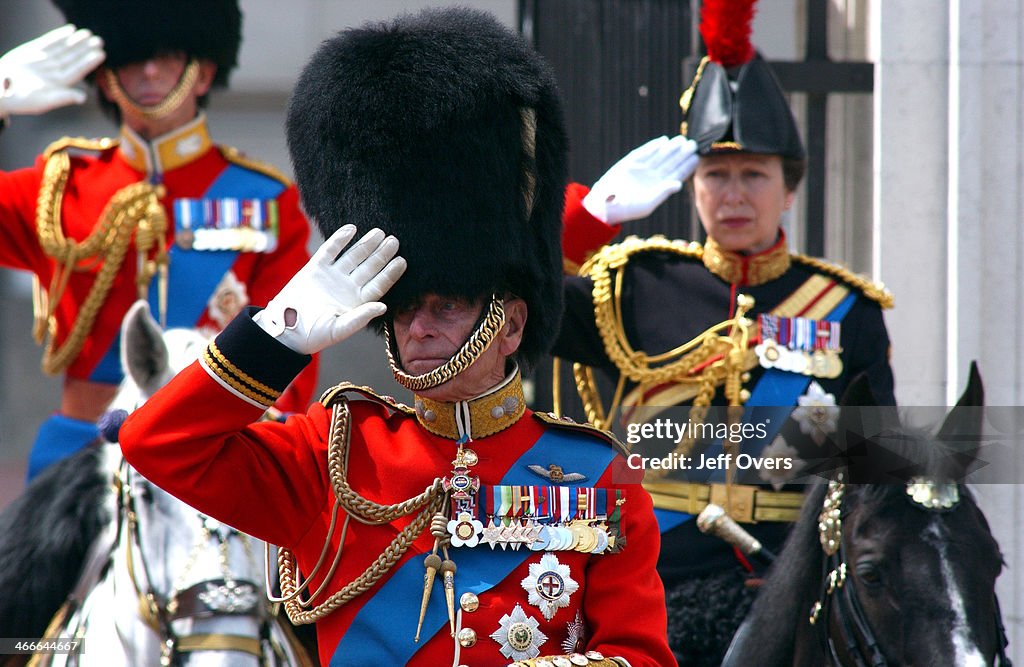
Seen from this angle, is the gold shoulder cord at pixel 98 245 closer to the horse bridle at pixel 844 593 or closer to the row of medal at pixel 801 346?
the row of medal at pixel 801 346

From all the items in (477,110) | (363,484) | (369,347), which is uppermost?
(477,110)

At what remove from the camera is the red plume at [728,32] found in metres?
4.18

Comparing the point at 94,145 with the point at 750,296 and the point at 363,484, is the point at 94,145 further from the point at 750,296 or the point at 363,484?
the point at 363,484

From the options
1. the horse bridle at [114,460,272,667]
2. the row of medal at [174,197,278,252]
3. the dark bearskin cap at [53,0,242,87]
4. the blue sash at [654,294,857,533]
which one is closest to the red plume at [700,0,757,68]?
the blue sash at [654,294,857,533]

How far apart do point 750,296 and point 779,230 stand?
0.21 m

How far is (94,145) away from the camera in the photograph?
506cm

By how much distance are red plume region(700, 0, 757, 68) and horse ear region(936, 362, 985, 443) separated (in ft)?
4.33

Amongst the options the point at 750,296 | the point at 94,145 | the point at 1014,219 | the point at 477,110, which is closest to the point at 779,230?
the point at 750,296

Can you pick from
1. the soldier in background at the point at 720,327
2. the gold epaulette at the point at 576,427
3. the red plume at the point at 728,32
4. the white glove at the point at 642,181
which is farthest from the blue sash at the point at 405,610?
the red plume at the point at 728,32

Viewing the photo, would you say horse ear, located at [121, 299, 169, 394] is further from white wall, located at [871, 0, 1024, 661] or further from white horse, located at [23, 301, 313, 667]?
white wall, located at [871, 0, 1024, 661]

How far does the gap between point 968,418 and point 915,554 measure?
320 millimetres

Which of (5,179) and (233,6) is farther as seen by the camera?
(233,6)

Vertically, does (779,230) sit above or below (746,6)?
below

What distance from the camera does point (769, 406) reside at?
3.95m
